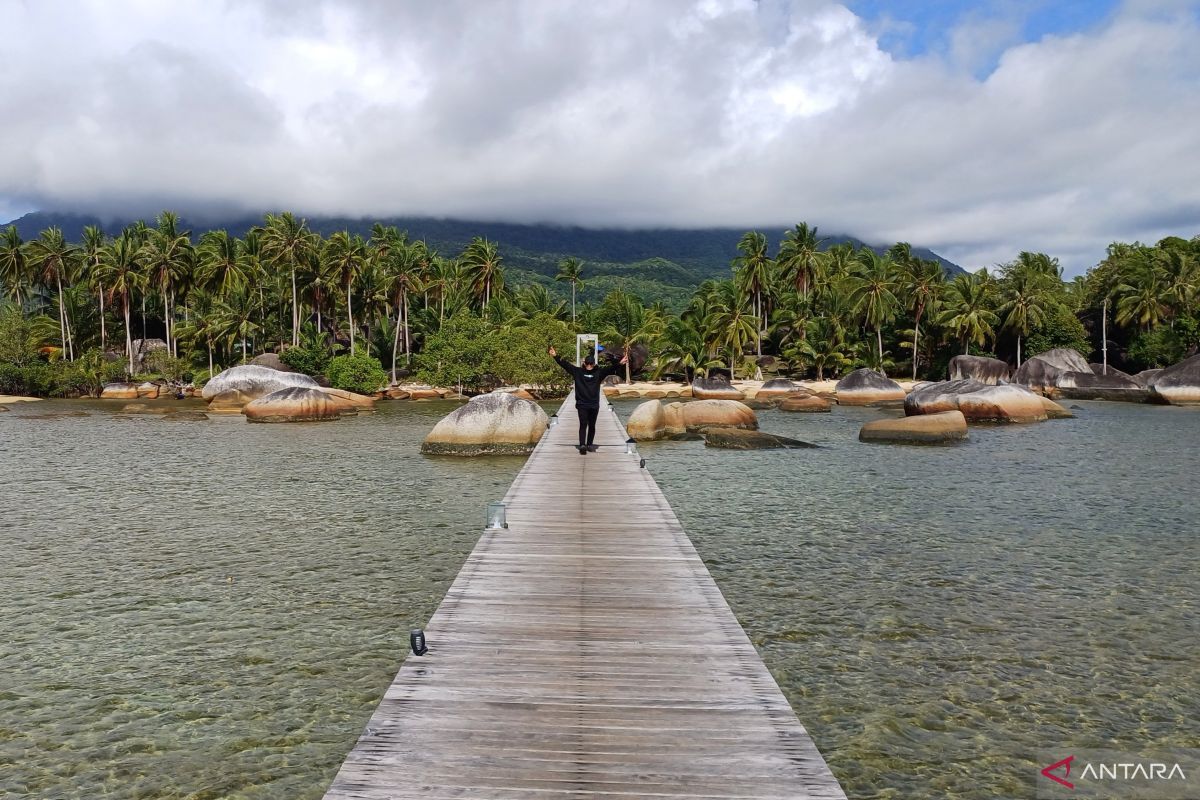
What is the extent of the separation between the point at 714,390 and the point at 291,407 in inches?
1349

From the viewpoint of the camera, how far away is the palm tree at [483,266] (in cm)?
8012

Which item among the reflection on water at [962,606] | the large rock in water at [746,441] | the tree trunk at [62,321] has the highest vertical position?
the tree trunk at [62,321]

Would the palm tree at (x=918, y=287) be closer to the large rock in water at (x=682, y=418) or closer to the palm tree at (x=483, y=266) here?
the palm tree at (x=483, y=266)

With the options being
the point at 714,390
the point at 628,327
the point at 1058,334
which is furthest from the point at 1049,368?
the point at 628,327

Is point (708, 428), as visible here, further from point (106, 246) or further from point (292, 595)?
point (106, 246)

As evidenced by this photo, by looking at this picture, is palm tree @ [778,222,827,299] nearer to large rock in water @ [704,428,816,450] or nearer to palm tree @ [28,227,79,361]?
large rock in water @ [704,428,816,450]

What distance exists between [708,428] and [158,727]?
2558 centimetres

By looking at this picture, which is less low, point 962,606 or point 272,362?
point 272,362

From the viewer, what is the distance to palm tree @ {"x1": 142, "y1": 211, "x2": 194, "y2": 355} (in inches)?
2758

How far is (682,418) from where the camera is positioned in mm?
32188

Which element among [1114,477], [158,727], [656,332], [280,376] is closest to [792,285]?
[656,332]

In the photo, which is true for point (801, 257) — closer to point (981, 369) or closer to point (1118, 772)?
point (981, 369)

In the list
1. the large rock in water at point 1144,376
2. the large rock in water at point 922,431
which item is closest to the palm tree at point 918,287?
the large rock in water at point 1144,376

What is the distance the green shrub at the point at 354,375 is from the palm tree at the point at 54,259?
1165 inches
